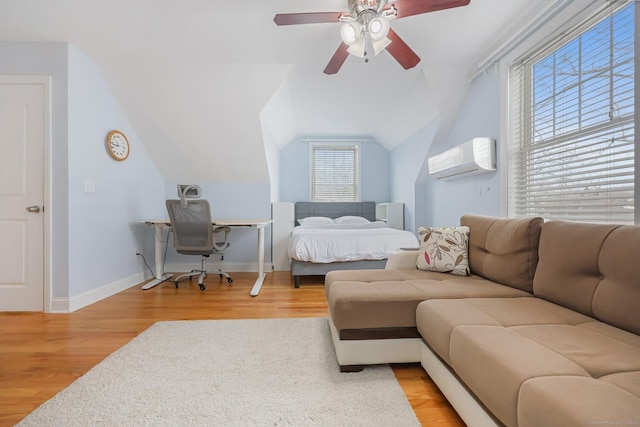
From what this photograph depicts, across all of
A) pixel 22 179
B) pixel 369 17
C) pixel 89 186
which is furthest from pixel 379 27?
pixel 22 179

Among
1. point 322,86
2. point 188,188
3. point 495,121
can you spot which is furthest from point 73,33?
point 495,121

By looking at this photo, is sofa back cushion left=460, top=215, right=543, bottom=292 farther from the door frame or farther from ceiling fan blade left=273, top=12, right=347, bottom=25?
the door frame

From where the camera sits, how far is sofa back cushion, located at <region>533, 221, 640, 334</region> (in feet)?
3.71

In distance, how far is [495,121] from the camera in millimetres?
2660

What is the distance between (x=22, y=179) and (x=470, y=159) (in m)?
4.14

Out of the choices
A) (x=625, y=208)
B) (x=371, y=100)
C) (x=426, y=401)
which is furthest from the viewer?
(x=371, y=100)

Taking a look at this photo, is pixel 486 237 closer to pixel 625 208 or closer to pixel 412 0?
pixel 625 208

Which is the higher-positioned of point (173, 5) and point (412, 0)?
point (173, 5)

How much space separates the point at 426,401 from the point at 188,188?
302 cm

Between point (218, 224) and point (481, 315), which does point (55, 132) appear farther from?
point (481, 315)

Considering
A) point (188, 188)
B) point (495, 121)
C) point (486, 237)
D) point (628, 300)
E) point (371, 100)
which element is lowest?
point (628, 300)

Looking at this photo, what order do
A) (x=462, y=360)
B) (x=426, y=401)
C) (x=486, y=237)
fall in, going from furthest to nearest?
(x=486, y=237) → (x=426, y=401) → (x=462, y=360)

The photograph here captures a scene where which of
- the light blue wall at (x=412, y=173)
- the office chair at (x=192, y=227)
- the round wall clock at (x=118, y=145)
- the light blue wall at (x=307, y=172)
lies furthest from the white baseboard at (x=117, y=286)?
Answer: the light blue wall at (x=412, y=173)

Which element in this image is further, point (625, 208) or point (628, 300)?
point (625, 208)
